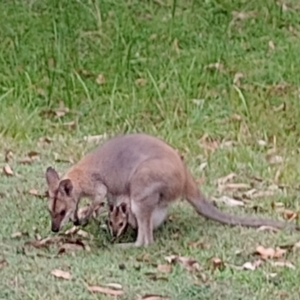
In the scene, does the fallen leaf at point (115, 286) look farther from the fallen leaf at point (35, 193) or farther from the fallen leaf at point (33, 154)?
the fallen leaf at point (33, 154)

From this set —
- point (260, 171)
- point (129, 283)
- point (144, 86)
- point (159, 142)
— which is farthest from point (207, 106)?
point (129, 283)

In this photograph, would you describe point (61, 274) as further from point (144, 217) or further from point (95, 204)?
point (95, 204)

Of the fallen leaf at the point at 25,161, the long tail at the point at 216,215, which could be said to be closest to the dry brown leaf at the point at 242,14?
the fallen leaf at the point at 25,161

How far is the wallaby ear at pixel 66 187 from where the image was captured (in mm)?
6273

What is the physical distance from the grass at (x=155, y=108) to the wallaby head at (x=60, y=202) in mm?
201

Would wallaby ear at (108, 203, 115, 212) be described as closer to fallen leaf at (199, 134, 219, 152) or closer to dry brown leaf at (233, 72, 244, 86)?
fallen leaf at (199, 134, 219, 152)

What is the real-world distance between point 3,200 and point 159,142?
114 cm

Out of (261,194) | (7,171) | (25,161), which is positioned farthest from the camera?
(25,161)

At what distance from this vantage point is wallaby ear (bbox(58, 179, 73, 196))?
6273 mm

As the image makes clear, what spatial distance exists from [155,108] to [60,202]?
3.32 m

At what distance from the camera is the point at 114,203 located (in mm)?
6449

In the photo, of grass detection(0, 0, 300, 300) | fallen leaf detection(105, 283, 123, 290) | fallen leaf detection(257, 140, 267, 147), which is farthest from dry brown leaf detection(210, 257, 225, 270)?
fallen leaf detection(257, 140, 267, 147)

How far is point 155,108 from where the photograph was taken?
31.1 ft

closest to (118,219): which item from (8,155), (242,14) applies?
(8,155)
